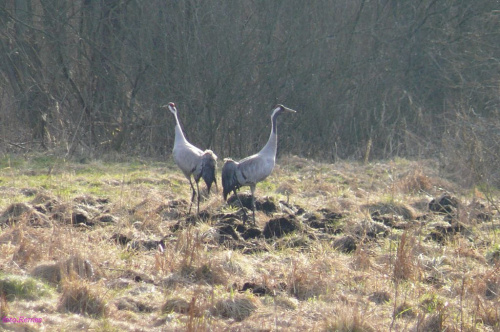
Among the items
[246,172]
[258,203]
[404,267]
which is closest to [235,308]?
[404,267]

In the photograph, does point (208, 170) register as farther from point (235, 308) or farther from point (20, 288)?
point (20, 288)

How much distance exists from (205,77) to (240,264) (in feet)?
28.7

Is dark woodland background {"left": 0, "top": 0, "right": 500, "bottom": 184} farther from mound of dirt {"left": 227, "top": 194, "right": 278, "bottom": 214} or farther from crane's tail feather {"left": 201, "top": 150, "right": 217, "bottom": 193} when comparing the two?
crane's tail feather {"left": 201, "top": 150, "right": 217, "bottom": 193}

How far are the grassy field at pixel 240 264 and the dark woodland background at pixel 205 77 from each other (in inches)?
195

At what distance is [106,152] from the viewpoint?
46.5 feet

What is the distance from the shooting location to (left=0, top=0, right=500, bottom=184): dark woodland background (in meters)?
14.0

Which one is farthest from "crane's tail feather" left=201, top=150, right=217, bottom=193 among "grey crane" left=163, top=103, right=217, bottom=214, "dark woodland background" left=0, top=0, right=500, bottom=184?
"dark woodland background" left=0, top=0, right=500, bottom=184

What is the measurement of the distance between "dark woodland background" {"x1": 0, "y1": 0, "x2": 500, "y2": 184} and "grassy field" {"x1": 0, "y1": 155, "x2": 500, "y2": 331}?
496cm

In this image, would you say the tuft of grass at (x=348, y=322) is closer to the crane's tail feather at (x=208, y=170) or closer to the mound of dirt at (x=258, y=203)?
the mound of dirt at (x=258, y=203)

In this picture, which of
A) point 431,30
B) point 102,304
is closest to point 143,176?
point 102,304

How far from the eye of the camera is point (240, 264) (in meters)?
5.91

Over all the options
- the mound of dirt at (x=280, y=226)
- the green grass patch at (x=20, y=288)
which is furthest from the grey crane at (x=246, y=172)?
the green grass patch at (x=20, y=288)

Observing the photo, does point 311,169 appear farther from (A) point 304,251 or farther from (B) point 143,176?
(A) point 304,251

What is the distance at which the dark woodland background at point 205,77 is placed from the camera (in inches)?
552
